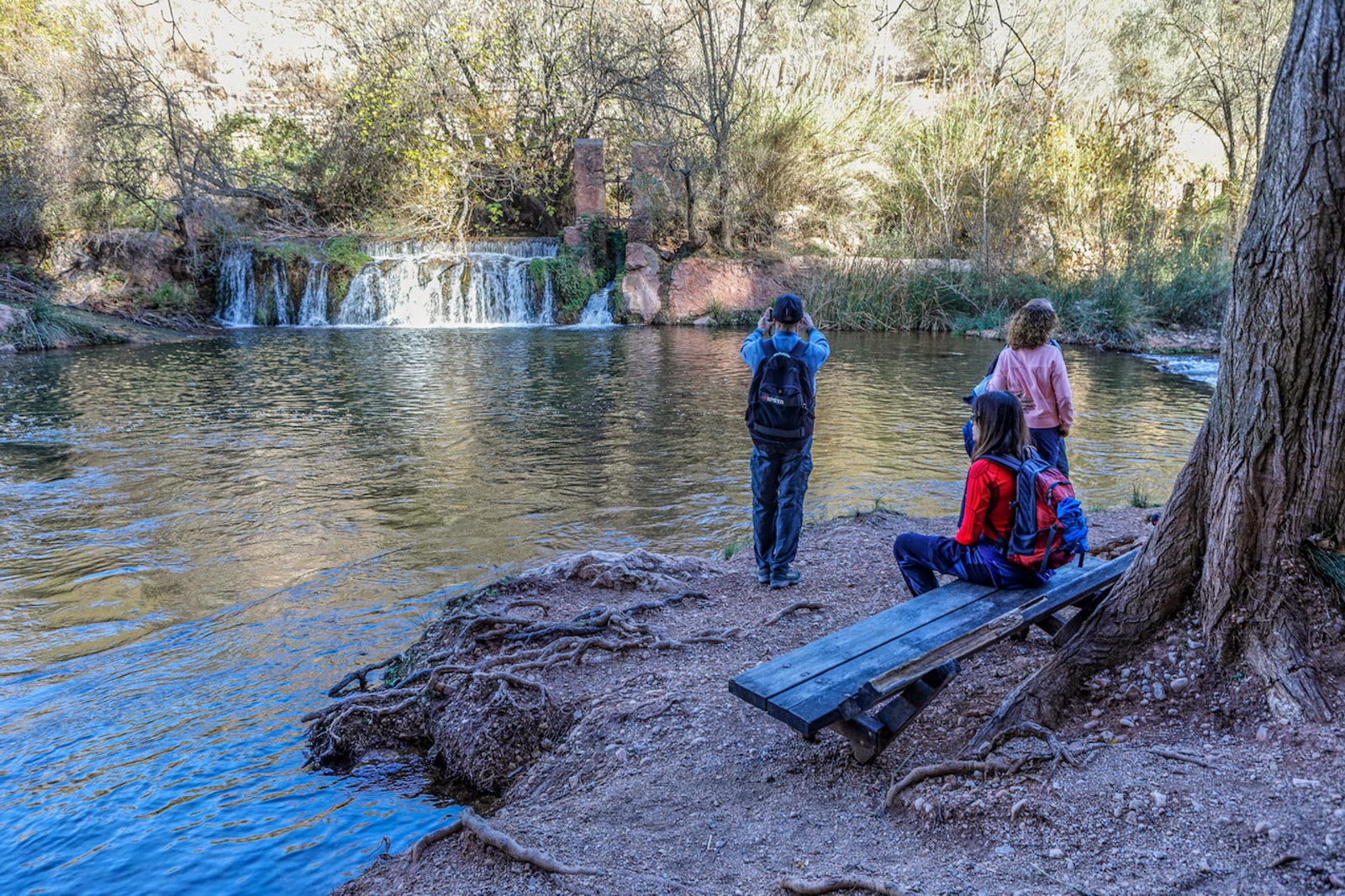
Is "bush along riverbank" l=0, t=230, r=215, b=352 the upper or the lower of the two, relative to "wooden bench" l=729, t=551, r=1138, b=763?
upper

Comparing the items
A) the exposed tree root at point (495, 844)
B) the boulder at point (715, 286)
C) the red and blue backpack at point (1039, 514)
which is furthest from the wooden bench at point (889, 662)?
the boulder at point (715, 286)

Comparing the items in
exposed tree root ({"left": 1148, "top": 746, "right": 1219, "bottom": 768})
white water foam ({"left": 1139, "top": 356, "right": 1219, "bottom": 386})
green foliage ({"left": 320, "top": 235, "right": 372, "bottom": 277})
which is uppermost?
green foliage ({"left": 320, "top": 235, "right": 372, "bottom": 277})

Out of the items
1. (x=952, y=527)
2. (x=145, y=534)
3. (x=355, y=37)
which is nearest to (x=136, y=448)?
(x=145, y=534)

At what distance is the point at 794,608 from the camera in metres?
5.00

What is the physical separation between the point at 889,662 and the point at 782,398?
2076 millimetres

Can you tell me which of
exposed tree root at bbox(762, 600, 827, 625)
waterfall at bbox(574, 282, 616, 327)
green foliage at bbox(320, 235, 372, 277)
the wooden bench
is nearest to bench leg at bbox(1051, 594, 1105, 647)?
the wooden bench

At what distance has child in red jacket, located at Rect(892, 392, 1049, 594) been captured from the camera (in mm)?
3852

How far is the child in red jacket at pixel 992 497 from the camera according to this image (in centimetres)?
385

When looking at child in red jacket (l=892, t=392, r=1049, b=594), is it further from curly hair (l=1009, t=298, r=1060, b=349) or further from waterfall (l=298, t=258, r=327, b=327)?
waterfall (l=298, t=258, r=327, b=327)

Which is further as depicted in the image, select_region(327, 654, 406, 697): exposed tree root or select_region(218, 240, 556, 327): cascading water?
select_region(218, 240, 556, 327): cascading water

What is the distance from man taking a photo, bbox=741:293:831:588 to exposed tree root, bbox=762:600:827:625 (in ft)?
1.27

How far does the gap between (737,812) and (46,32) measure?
26.4 m

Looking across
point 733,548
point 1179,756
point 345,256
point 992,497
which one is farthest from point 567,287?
point 1179,756

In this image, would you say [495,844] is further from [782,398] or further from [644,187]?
[644,187]
